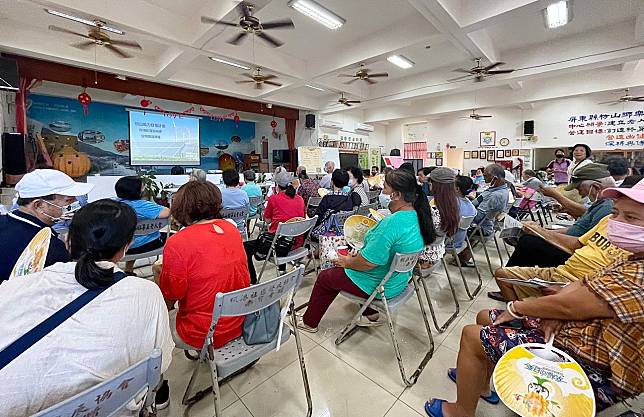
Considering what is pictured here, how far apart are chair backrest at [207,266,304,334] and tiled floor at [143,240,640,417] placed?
0.68m

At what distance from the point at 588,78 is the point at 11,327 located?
9.91m

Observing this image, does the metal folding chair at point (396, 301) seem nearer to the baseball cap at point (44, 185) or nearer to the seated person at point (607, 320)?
the seated person at point (607, 320)

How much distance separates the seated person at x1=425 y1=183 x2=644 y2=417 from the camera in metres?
0.93

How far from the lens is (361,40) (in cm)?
535

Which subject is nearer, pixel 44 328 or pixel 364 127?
pixel 44 328

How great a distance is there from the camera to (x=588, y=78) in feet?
22.4

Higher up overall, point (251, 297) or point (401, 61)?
point (401, 61)

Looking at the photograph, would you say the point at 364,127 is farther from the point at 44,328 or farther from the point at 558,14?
the point at 44,328

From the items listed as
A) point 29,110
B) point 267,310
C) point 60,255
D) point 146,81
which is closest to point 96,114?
point 29,110

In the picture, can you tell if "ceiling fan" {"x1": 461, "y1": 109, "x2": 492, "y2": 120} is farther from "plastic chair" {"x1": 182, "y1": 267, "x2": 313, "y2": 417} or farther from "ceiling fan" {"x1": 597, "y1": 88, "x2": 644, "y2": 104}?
"plastic chair" {"x1": 182, "y1": 267, "x2": 313, "y2": 417}

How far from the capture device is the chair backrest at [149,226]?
8.30 feet

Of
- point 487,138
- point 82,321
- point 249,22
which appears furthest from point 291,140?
point 82,321

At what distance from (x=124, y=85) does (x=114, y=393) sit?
23.8ft

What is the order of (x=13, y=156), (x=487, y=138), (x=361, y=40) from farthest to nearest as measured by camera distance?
(x=487, y=138), (x=361, y=40), (x=13, y=156)
